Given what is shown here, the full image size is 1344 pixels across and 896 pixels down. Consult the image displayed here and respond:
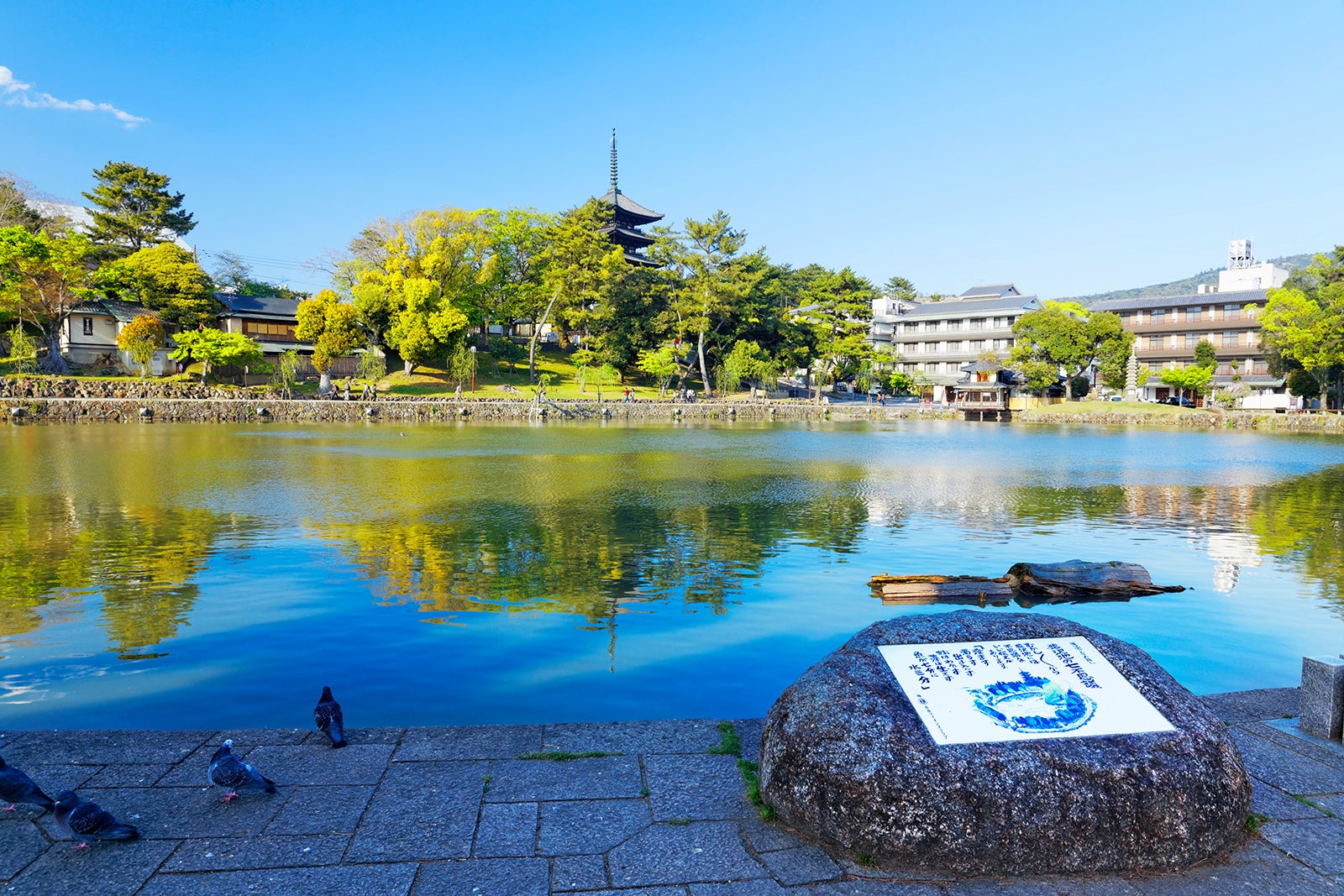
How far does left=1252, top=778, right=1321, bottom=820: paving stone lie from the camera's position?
4031 millimetres

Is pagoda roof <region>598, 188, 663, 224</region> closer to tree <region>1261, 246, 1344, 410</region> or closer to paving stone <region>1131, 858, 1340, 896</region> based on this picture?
tree <region>1261, 246, 1344, 410</region>

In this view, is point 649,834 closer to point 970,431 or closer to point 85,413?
point 970,431

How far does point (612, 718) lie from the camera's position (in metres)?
6.64

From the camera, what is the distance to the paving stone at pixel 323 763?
4.48 m

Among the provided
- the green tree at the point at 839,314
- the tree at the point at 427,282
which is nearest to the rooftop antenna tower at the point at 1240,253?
the green tree at the point at 839,314

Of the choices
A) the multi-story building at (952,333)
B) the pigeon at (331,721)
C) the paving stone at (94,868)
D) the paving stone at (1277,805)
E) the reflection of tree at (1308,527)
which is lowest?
the reflection of tree at (1308,527)

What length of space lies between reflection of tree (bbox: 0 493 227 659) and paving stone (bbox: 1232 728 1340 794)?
9.40 m

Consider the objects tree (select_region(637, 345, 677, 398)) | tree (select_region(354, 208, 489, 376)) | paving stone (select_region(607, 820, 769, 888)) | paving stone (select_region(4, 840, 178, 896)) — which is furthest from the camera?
tree (select_region(637, 345, 677, 398))

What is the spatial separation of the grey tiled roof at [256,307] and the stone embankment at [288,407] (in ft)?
27.7

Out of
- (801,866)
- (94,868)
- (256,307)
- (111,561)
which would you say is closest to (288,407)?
(256,307)

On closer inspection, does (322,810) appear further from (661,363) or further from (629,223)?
(629,223)

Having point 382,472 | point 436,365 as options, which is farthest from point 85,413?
point 382,472

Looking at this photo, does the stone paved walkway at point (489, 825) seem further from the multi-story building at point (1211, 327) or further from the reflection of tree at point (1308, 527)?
the multi-story building at point (1211, 327)

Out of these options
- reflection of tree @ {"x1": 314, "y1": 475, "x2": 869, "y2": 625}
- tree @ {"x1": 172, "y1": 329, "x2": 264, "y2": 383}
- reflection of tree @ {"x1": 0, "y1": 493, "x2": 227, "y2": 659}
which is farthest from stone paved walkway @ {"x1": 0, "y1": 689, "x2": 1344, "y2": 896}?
tree @ {"x1": 172, "y1": 329, "x2": 264, "y2": 383}
